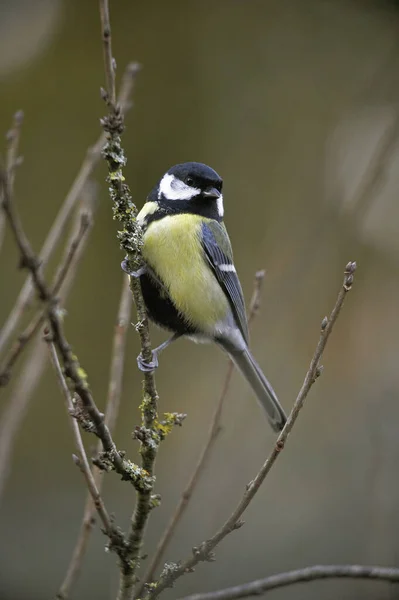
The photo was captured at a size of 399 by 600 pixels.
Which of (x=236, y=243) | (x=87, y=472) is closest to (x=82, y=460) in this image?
(x=87, y=472)

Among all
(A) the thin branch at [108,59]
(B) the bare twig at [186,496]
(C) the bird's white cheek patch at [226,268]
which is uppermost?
(A) the thin branch at [108,59]

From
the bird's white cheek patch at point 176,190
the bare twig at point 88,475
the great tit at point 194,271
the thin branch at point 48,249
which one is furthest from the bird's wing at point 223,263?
the bare twig at point 88,475

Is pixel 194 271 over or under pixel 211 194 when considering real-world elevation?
under

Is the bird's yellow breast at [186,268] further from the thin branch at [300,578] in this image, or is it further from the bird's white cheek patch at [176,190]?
the thin branch at [300,578]

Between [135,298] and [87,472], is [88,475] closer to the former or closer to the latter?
[87,472]

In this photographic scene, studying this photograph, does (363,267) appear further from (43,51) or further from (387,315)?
(43,51)

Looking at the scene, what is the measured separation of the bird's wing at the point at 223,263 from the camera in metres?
2.31

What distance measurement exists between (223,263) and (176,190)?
1.05 feet

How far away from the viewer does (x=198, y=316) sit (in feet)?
7.52

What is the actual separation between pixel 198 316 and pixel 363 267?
190 cm

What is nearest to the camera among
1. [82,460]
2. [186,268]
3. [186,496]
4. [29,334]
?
[29,334]

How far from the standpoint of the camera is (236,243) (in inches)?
156

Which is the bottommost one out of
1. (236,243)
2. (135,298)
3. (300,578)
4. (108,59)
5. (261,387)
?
(261,387)

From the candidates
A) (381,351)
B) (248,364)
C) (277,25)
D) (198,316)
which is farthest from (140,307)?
(277,25)
